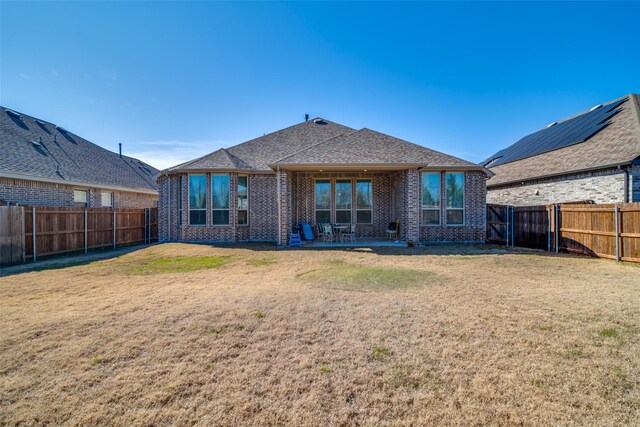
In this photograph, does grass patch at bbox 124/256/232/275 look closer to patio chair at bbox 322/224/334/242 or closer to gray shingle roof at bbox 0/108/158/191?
patio chair at bbox 322/224/334/242

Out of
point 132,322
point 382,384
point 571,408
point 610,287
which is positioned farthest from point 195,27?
point 610,287

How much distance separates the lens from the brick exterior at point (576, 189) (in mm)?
10812

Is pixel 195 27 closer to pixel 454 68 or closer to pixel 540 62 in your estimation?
pixel 454 68

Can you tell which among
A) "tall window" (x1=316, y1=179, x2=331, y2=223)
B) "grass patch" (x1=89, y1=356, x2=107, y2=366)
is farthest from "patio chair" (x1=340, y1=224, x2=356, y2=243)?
"grass patch" (x1=89, y1=356, x2=107, y2=366)

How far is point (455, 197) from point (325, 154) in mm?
6462

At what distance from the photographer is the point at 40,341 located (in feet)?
11.8

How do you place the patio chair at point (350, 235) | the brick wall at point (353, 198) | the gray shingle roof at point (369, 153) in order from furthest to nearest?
1. the brick wall at point (353, 198)
2. the patio chair at point (350, 235)
3. the gray shingle roof at point (369, 153)

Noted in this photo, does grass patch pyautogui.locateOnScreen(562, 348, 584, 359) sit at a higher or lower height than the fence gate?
lower

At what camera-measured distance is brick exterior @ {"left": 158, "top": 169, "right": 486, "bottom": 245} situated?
13.0 meters

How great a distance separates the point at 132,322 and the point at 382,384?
367 centimetres

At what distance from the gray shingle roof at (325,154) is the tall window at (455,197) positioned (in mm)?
657

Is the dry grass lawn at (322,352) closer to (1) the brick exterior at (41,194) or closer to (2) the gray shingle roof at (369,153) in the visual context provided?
(2) the gray shingle roof at (369,153)

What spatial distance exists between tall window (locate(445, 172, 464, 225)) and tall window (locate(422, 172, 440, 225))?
468 millimetres

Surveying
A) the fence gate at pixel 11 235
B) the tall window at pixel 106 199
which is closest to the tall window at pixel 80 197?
the tall window at pixel 106 199
